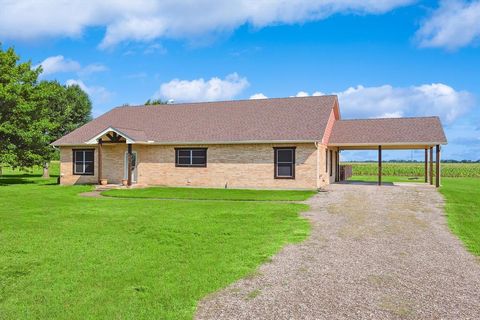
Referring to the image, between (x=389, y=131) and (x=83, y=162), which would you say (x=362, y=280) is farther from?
(x=83, y=162)

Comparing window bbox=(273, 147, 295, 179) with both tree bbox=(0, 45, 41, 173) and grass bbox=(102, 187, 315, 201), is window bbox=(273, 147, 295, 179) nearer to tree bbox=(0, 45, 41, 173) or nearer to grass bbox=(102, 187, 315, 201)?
grass bbox=(102, 187, 315, 201)

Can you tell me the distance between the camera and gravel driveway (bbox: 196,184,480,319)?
5211 mm

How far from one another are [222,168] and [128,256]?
1639 cm

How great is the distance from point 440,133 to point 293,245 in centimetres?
1919

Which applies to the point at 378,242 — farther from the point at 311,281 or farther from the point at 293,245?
the point at 311,281

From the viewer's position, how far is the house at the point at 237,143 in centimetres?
2312

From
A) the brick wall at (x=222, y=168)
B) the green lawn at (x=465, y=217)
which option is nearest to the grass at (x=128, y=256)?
the green lawn at (x=465, y=217)

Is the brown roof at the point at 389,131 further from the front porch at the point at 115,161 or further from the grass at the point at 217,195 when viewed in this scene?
the front porch at the point at 115,161

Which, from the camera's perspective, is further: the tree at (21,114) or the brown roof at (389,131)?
the tree at (21,114)

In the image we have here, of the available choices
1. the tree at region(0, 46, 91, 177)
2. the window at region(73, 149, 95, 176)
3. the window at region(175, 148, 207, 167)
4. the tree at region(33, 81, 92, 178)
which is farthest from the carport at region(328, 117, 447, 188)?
the tree at region(33, 81, 92, 178)

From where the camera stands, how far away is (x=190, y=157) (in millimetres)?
25016

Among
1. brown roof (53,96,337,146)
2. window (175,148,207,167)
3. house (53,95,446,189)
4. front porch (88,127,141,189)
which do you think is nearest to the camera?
house (53,95,446,189)

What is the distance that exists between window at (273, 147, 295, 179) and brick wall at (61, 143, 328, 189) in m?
0.24

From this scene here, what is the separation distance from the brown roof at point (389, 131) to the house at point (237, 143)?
6 centimetres
